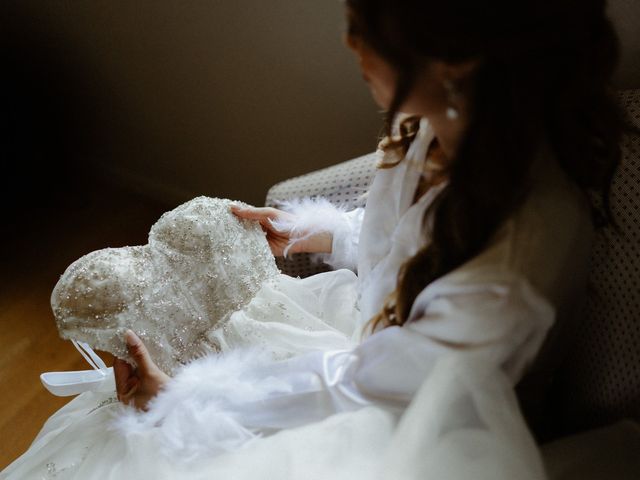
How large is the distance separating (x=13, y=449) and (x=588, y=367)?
1.20 m

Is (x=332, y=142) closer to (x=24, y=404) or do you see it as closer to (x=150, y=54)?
(x=150, y=54)

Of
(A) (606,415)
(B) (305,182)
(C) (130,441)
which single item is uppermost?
(B) (305,182)

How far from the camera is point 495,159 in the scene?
0.60 metres

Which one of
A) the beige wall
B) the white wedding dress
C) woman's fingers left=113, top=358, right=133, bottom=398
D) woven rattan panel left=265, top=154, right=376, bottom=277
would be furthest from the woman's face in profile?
the beige wall

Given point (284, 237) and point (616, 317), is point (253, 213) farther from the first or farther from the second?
point (616, 317)

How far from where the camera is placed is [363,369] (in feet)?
2.39

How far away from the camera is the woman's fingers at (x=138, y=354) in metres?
0.81

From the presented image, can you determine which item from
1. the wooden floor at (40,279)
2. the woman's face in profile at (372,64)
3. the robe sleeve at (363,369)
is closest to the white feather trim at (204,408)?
the robe sleeve at (363,369)

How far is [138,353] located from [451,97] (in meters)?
0.54

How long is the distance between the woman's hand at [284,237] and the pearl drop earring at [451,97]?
0.43 metres

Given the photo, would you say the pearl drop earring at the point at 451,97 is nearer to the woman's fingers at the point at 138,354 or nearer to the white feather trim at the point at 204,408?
the white feather trim at the point at 204,408

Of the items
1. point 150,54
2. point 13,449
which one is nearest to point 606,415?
point 13,449

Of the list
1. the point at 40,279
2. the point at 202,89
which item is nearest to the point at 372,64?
the point at 202,89

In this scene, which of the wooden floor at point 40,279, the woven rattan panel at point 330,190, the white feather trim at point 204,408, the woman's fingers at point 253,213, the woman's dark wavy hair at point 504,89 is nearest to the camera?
the woman's dark wavy hair at point 504,89
